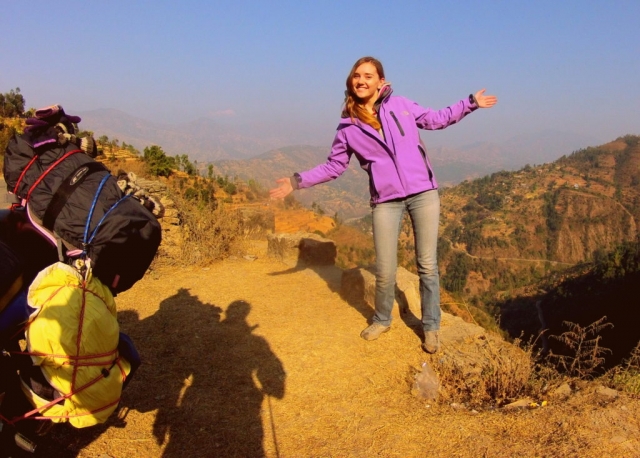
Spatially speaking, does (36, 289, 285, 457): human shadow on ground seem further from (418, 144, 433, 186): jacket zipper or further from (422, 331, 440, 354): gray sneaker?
(418, 144, 433, 186): jacket zipper

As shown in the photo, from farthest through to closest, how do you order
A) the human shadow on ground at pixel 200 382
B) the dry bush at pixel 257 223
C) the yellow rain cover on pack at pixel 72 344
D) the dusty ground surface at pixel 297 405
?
the dry bush at pixel 257 223 → the human shadow on ground at pixel 200 382 → the dusty ground surface at pixel 297 405 → the yellow rain cover on pack at pixel 72 344

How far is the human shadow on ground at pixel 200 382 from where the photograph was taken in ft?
8.73

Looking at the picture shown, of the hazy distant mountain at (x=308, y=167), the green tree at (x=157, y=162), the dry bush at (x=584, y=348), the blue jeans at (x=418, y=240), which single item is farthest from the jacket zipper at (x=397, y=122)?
the hazy distant mountain at (x=308, y=167)

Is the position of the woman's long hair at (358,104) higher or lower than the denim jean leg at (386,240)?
higher

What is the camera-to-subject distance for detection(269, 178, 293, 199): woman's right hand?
3.43 m

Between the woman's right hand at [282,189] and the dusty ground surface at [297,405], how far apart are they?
54.5 inches

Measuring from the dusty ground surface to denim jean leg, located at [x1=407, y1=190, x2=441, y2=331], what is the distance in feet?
1.89

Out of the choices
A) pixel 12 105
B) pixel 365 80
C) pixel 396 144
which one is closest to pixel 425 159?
pixel 396 144

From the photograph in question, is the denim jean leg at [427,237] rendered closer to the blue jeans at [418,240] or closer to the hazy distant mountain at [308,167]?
the blue jeans at [418,240]

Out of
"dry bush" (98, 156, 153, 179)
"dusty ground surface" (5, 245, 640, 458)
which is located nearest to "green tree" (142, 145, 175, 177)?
"dry bush" (98, 156, 153, 179)

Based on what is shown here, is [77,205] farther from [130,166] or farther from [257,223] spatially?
[130,166]

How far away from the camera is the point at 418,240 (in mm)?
3410

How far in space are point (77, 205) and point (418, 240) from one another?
7.72ft

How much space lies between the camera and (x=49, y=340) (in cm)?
172
